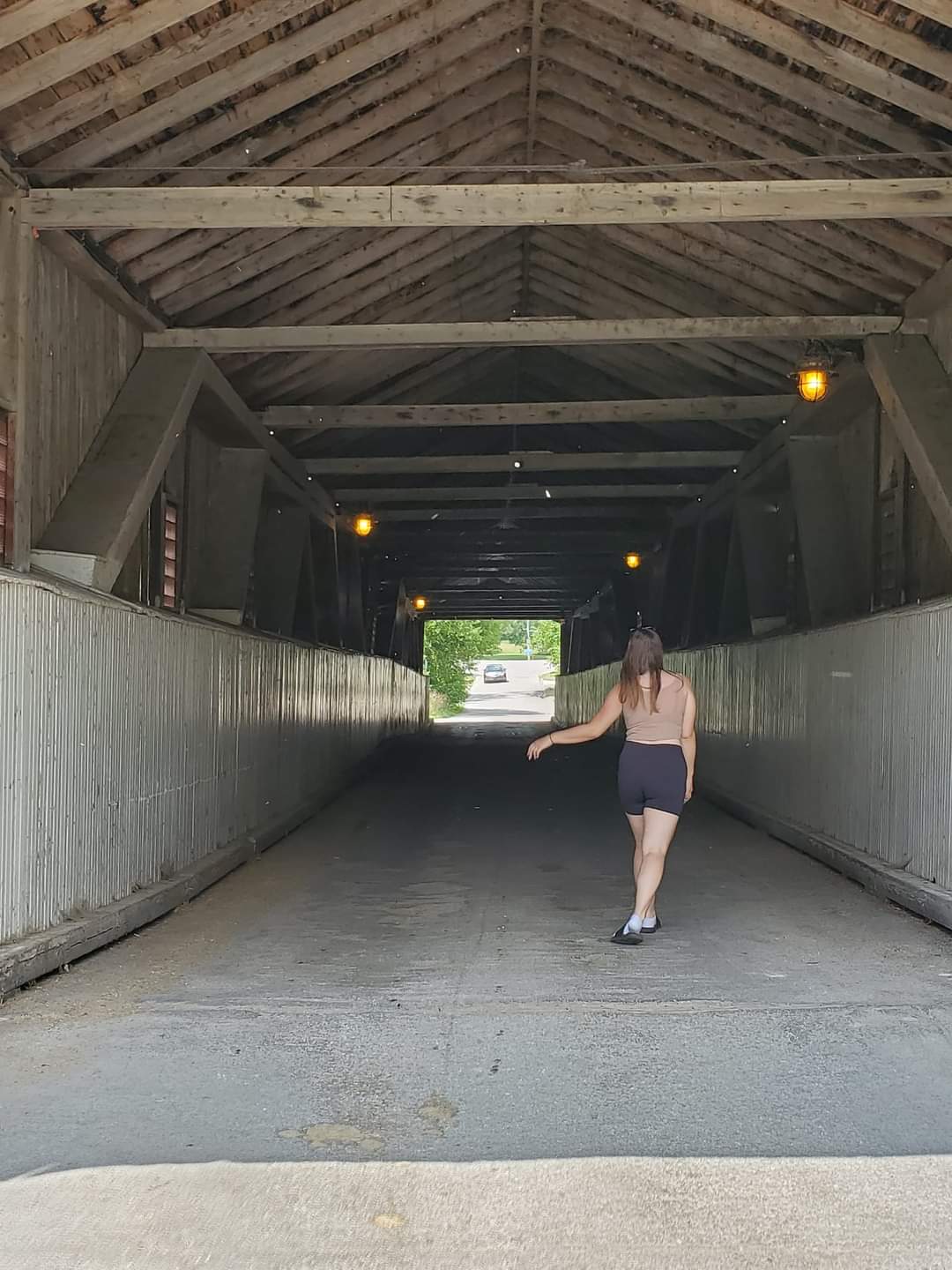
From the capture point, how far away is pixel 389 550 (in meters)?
32.2

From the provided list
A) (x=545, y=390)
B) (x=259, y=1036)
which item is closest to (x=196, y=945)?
(x=259, y=1036)

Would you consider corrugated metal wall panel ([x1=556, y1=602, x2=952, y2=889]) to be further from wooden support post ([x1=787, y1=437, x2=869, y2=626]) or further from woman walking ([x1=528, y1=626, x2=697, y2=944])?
woman walking ([x1=528, y1=626, x2=697, y2=944])

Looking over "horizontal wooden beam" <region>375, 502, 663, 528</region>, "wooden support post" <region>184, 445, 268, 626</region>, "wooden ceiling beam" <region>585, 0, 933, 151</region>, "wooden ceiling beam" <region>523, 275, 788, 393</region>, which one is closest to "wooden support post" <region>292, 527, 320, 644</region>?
"wooden support post" <region>184, 445, 268, 626</region>

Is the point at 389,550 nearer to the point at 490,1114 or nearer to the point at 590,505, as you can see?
the point at 590,505

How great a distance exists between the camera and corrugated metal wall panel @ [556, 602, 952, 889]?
8.63 metres

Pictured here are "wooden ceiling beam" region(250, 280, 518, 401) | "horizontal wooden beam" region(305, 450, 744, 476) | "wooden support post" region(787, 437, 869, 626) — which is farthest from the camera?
"horizontal wooden beam" region(305, 450, 744, 476)

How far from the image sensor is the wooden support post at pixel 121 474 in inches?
396

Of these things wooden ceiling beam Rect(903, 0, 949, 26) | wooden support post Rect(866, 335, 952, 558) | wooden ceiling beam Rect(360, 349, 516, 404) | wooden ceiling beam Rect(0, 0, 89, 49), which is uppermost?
wooden ceiling beam Rect(360, 349, 516, 404)

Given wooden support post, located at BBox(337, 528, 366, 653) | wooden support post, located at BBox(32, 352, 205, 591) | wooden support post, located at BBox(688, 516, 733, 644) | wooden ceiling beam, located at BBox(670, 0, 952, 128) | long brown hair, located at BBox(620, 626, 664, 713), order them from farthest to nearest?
wooden support post, located at BBox(337, 528, 366, 653), wooden support post, located at BBox(688, 516, 733, 644), wooden support post, located at BBox(32, 352, 205, 591), wooden ceiling beam, located at BBox(670, 0, 952, 128), long brown hair, located at BBox(620, 626, 664, 713)

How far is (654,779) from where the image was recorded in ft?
25.0

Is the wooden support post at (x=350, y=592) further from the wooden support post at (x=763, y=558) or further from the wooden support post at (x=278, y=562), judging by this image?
the wooden support post at (x=763, y=558)

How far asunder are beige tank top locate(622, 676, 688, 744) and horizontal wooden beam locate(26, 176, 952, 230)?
11.6 ft

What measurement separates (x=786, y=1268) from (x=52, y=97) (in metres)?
8.26

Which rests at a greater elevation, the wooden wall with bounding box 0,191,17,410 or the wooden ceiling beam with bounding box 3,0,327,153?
the wooden ceiling beam with bounding box 3,0,327,153
